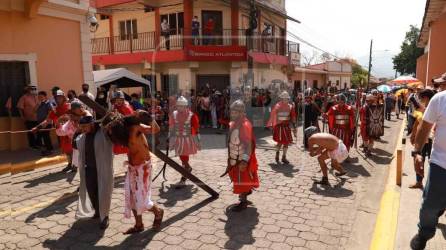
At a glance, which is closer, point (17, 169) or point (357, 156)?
point (17, 169)

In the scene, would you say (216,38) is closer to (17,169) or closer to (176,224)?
(17,169)

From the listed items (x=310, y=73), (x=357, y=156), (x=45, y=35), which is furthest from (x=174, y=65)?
(x=310, y=73)

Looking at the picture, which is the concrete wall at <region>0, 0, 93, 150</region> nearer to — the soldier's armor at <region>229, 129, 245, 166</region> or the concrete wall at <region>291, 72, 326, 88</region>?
the soldier's armor at <region>229, 129, 245, 166</region>

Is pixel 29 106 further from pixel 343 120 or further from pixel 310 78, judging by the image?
pixel 310 78

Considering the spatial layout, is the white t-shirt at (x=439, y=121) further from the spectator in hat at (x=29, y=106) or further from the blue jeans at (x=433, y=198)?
the spectator in hat at (x=29, y=106)

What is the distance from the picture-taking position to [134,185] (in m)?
4.51

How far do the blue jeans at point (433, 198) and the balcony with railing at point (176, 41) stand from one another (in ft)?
52.8

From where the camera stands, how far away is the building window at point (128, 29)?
21.3m

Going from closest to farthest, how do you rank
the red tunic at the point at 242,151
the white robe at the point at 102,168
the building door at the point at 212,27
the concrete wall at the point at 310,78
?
the white robe at the point at 102,168, the red tunic at the point at 242,151, the building door at the point at 212,27, the concrete wall at the point at 310,78

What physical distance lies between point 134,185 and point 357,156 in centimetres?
670

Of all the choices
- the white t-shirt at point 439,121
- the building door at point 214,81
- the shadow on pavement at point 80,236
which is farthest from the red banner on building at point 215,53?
the white t-shirt at point 439,121

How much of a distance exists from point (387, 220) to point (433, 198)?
173 centimetres

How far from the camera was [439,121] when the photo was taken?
134 inches

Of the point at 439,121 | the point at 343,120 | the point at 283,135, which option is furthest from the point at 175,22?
the point at 439,121
